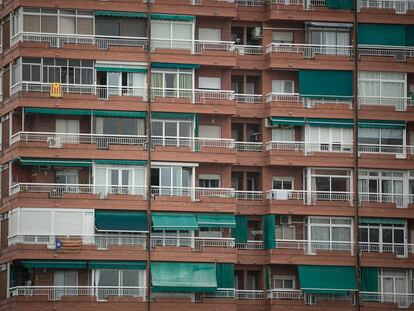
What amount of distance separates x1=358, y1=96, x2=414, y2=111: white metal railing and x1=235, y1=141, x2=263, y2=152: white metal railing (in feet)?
18.7

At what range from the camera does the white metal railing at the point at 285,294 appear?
103125mm

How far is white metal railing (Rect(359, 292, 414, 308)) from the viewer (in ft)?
341

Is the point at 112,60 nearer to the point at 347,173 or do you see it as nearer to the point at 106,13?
the point at 106,13

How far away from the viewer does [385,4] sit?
4222 inches

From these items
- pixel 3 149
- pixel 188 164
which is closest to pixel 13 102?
pixel 3 149

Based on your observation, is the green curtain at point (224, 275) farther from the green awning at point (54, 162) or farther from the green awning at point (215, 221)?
the green awning at point (54, 162)

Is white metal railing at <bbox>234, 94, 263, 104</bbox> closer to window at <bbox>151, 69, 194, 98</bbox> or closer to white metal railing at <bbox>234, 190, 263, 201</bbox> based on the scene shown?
window at <bbox>151, 69, 194, 98</bbox>

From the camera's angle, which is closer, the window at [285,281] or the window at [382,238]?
the window at [285,281]

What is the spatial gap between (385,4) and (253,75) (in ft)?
26.0

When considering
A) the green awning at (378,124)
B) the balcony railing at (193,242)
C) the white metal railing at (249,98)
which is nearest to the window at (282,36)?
the white metal railing at (249,98)

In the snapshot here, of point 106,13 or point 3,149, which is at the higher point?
point 106,13

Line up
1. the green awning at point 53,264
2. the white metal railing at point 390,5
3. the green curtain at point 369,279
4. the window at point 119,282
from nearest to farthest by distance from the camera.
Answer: the green awning at point 53,264 < the window at point 119,282 < the green curtain at point 369,279 < the white metal railing at point 390,5

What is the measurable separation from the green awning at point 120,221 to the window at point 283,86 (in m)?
10.2

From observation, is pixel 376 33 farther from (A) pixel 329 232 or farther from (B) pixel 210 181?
(B) pixel 210 181
